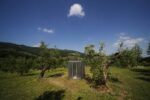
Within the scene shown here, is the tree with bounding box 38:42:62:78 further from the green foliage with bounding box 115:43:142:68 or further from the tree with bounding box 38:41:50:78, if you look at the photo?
the green foliage with bounding box 115:43:142:68

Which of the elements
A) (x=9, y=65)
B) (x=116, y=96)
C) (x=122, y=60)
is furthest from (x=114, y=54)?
(x=9, y=65)

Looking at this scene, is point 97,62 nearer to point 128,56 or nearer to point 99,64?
point 99,64

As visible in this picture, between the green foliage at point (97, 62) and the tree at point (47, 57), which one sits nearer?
the green foliage at point (97, 62)

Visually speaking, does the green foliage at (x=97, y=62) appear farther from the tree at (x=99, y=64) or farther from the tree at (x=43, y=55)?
the tree at (x=43, y=55)

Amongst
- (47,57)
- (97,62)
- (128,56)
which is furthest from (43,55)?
(128,56)

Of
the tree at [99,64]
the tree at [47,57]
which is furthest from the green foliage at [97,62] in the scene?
the tree at [47,57]

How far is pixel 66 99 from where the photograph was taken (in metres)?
24.7

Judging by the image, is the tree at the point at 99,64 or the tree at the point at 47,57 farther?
the tree at the point at 47,57

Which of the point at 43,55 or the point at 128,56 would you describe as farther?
the point at 43,55

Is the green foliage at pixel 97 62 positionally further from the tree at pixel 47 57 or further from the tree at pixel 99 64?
the tree at pixel 47 57

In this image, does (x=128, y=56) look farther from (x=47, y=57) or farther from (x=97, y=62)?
(x=47, y=57)

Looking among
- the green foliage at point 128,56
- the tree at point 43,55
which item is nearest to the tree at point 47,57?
the tree at point 43,55

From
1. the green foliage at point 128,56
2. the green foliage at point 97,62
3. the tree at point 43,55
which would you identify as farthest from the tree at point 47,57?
the green foliage at point 128,56

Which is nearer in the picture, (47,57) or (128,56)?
(128,56)
